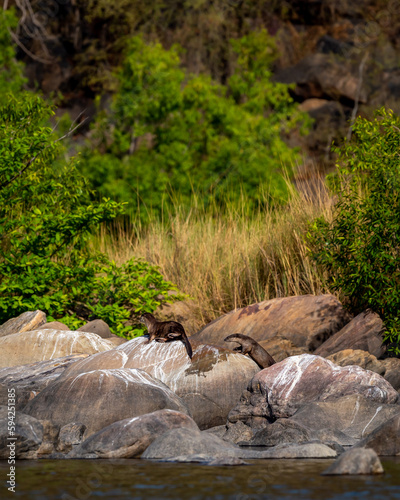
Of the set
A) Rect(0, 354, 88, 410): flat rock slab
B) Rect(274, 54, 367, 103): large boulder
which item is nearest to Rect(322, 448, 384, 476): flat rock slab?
Rect(0, 354, 88, 410): flat rock slab

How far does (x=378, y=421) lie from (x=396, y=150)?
4137mm

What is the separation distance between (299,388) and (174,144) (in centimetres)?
1461

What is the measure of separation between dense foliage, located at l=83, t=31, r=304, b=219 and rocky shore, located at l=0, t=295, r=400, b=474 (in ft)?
33.8

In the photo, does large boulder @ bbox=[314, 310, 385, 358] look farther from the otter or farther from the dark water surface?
the dark water surface

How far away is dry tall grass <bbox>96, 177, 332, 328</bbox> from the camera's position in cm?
1241

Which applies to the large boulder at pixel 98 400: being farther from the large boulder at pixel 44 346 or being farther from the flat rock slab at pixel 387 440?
the large boulder at pixel 44 346

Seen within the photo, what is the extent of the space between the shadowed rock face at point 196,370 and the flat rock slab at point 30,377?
0.41 m

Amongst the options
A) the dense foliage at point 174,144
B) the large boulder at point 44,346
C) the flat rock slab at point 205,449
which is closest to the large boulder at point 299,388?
the flat rock slab at point 205,449

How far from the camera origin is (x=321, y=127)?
3303 cm

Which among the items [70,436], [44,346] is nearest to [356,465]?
[70,436]

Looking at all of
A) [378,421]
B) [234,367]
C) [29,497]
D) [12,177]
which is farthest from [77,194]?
[29,497]

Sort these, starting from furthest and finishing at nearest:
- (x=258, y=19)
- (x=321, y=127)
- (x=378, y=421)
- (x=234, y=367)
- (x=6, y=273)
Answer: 1. (x=258, y=19)
2. (x=321, y=127)
3. (x=6, y=273)
4. (x=234, y=367)
5. (x=378, y=421)

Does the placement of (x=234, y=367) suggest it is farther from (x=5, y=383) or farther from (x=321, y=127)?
(x=321, y=127)

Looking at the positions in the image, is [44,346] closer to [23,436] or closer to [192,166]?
[23,436]
